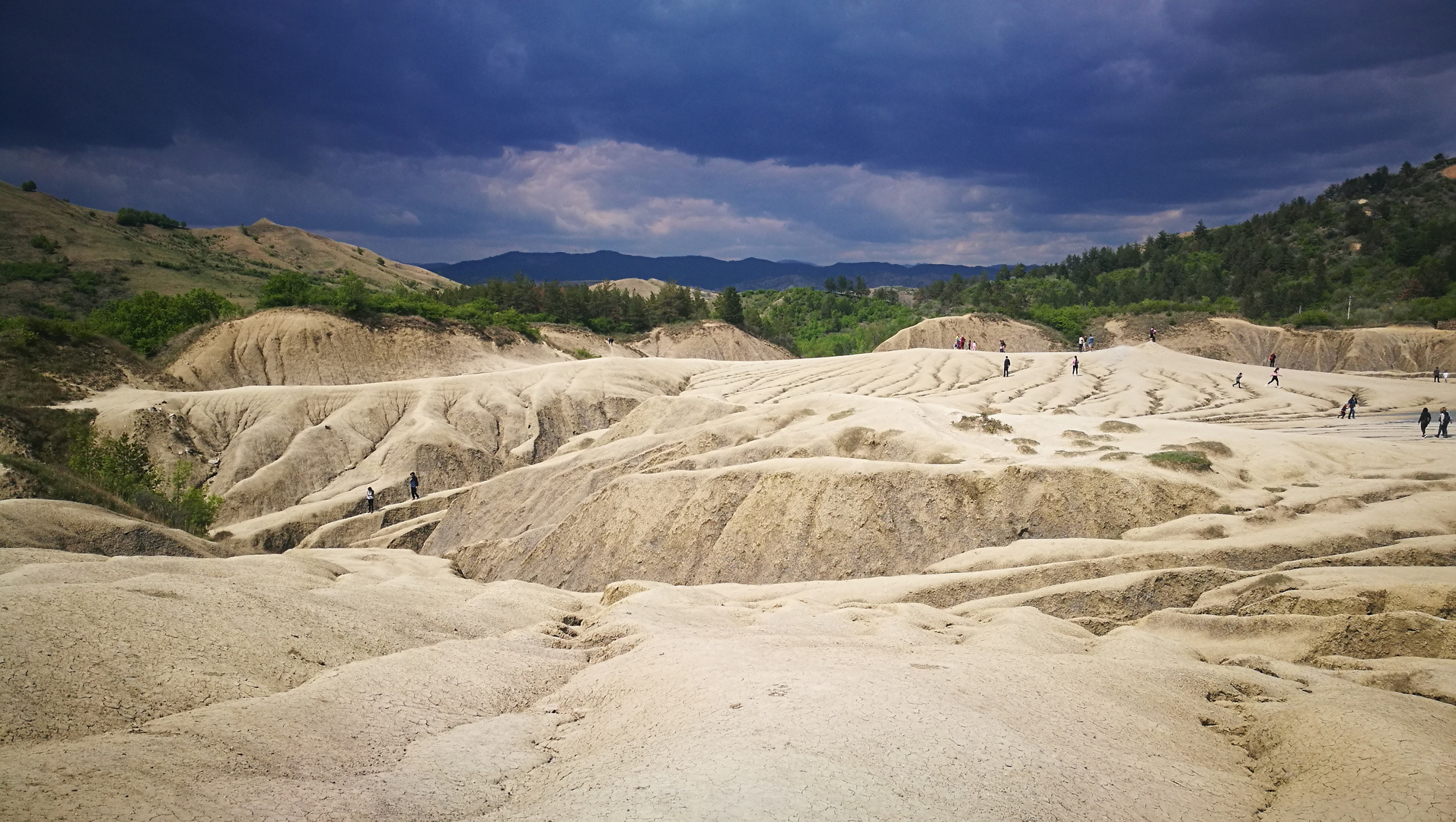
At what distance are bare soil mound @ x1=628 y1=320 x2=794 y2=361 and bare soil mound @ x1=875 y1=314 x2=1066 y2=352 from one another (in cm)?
1527

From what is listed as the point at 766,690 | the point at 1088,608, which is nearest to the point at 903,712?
the point at 766,690

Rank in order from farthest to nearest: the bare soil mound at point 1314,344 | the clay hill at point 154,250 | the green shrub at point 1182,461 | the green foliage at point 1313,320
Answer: the clay hill at point 154,250 → the green foliage at point 1313,320 → the bare soil mound at point 1314,344 → the green shrub at point 1182,461

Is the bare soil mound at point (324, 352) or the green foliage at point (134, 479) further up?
the bare soil mound at point (324, 352)

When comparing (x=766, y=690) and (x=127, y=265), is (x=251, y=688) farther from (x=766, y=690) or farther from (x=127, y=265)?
(x=127, y=265)

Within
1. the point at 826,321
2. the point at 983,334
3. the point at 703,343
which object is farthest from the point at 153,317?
the point at 826,321

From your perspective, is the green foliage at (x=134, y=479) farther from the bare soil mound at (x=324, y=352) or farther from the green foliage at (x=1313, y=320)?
the green foliage at (x=1313, y=320)

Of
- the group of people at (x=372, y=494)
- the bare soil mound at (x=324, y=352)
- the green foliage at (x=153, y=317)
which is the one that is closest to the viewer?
the group of people at (x=372, y=494)

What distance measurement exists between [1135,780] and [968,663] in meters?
2.80

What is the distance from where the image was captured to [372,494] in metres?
37.4

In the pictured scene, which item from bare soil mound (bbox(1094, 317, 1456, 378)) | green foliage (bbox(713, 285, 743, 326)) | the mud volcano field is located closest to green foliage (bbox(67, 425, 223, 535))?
the mud volcano field

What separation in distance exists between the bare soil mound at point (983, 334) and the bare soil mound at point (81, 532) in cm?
7138

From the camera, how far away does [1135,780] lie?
22.4ft

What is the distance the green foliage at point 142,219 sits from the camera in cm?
11806

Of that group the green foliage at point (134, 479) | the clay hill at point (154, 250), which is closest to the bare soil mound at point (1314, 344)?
the green foliage at point (134, 479)
